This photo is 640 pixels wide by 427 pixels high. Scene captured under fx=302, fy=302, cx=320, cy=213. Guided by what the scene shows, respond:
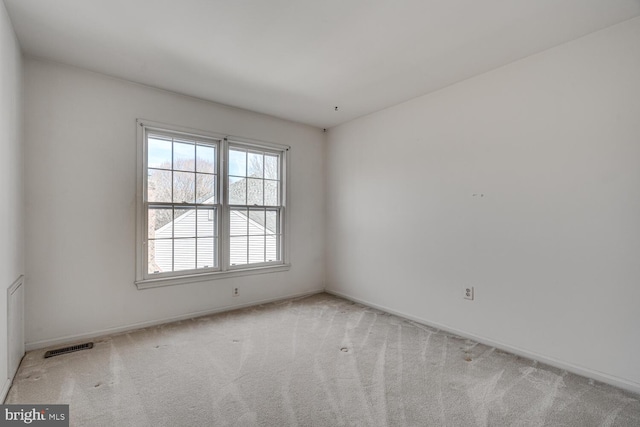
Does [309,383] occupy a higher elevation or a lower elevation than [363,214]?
lower

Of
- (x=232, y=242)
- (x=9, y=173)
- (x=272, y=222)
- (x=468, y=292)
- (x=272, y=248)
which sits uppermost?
(x=9, y=173)

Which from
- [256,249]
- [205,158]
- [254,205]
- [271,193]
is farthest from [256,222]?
[205,158]

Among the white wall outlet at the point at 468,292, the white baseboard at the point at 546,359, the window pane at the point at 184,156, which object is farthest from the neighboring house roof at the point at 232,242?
the white wall outlet at the point at 468,292

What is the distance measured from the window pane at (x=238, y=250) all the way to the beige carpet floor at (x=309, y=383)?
39.4 inches

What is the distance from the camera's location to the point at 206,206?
3680 mm

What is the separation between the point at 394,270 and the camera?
3748 mm

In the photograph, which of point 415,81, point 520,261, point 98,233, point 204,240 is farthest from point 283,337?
point 415,81

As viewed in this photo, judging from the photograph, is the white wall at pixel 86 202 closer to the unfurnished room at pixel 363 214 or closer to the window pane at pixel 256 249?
the unfurnished room at pixel 363 214

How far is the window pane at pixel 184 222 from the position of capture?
3475mm

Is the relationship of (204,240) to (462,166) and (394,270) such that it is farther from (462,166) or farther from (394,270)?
(462,166)

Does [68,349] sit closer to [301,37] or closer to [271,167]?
[271,167]

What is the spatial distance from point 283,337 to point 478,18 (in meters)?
3.11

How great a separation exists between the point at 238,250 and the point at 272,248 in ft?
1.75

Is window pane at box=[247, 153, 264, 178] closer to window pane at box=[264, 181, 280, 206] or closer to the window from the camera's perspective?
the window
